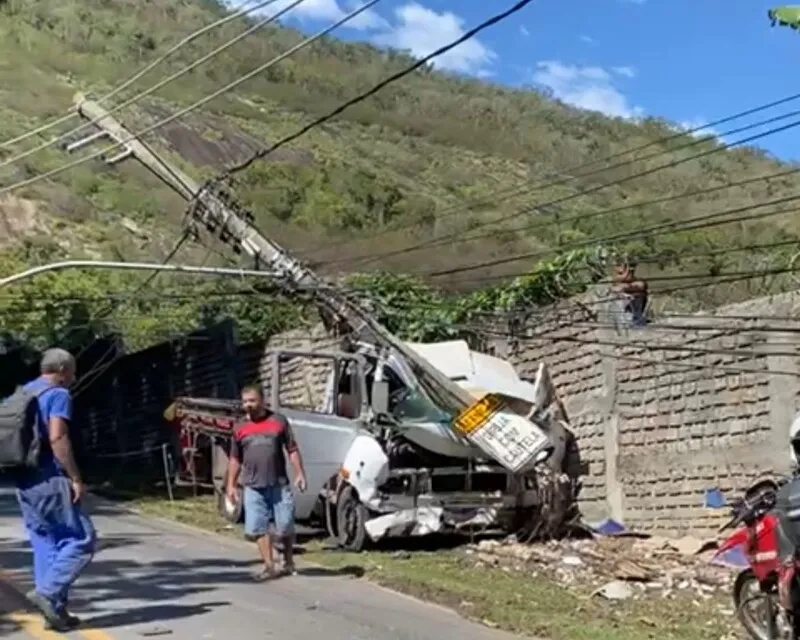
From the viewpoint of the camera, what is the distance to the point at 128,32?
67.8 metres

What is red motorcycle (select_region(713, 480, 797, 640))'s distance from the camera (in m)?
8.34

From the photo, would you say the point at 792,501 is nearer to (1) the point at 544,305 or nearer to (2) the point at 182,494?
(1) the point at 544,305

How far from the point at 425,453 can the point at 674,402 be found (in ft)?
9.85

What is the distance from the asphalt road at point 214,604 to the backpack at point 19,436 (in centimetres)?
112

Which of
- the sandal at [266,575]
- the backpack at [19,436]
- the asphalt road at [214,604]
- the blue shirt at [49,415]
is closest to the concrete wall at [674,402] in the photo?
the asphalt road at [214,604]

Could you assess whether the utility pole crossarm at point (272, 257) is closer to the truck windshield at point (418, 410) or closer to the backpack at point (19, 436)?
the truck windshield at point (418, 410)

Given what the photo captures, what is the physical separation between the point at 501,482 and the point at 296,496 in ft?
8.37

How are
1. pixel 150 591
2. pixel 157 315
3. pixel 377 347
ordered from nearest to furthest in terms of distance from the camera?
pixel 150 591 → pixel 377 347 → pixel 157 315

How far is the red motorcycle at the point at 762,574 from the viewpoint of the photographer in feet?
27.4

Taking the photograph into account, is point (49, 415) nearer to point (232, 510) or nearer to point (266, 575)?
point (266, 575)

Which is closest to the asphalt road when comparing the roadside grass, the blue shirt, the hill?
the roadside grass

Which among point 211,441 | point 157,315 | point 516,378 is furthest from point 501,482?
point 157,315

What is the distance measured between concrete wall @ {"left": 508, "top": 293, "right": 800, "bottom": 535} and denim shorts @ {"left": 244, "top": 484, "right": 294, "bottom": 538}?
16.3 ft

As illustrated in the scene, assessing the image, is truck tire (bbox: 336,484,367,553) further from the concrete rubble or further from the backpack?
the backpack
